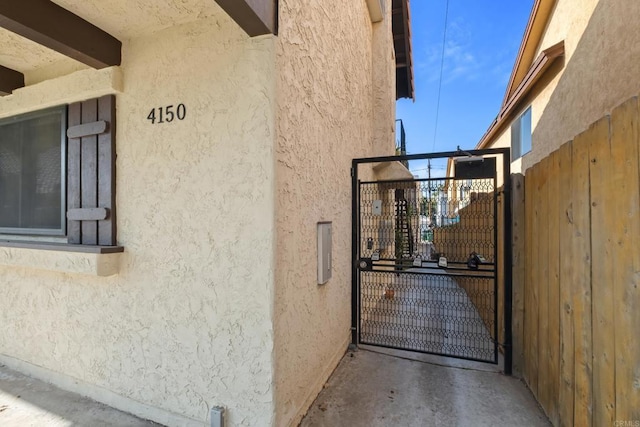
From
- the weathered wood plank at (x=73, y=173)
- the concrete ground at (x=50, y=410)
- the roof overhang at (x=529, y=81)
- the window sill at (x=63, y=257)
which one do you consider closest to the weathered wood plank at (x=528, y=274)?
the concrete ground at (x=50, y=410)

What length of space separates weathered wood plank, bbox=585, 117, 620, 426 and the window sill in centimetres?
381

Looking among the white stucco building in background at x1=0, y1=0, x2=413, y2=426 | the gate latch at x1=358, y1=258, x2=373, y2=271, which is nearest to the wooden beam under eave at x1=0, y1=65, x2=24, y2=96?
the white stucco building in background at x1=0, y1=0, x2=413, y2=426

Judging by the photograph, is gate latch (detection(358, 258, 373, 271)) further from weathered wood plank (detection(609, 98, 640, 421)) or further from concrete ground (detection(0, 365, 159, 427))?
concrete ground (detection(0, 365, 159, 427))

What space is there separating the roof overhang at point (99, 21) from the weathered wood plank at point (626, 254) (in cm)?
238

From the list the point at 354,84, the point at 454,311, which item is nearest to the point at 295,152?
the point at 354,84

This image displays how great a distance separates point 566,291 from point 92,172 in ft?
14.7

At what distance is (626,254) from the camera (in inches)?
65.7

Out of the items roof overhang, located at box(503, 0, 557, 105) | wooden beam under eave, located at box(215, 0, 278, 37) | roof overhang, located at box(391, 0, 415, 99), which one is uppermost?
roof overhang, located at box(391, 0, 415, 99)

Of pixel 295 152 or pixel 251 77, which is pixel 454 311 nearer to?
pixel 295 152

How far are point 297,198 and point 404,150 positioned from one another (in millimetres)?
10214

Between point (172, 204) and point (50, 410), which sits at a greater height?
point (172, 204)

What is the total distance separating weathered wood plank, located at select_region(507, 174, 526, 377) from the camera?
3.49 metres

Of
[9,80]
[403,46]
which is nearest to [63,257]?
[9,80]

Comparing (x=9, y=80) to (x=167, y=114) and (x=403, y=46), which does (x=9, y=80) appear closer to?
(x=167, y=114)
